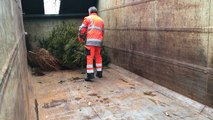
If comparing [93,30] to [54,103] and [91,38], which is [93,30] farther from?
[54,103]

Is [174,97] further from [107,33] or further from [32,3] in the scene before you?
[32,3]

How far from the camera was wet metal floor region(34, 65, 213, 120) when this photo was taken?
3.36 metres

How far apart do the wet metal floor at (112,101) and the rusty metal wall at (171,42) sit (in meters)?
0.21

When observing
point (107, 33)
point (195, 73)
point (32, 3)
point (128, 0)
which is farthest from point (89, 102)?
point (32, 3)

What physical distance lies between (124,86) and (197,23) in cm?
202

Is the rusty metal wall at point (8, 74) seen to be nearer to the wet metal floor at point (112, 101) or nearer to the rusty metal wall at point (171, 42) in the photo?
the wet metal floor at point (112, 101)

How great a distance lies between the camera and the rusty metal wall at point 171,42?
3359 mm

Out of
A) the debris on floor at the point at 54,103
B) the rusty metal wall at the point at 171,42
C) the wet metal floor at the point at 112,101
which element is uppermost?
the rusty metal wall at the point at 171,42

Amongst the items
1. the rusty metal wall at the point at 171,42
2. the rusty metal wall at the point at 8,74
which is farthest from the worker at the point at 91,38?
the rusty metal wall at the point at 8,74

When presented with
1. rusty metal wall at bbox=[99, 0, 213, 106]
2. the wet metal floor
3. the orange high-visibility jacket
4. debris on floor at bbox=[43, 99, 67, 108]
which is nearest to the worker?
the orange high-visibility jacket

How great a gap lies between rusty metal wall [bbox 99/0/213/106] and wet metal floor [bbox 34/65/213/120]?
0.68 feet

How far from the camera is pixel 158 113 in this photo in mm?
3393

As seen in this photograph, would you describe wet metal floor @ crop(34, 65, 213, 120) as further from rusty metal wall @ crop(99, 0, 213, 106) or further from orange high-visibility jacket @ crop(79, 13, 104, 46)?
orange high-visibility jacket @ crop(79, 13, 104, 46)

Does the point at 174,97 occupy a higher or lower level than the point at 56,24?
lower
